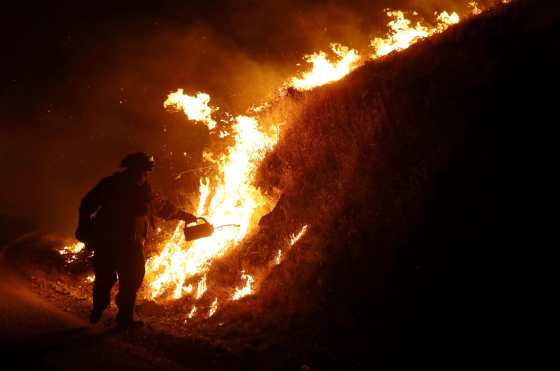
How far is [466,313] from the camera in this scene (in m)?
4.20

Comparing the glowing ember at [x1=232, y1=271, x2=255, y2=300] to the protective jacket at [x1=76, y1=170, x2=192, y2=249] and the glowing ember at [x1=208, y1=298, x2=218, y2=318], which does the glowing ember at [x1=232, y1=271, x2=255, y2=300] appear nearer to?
the glowing ember at [x1=208, y1=298, x2=218, y2=318]

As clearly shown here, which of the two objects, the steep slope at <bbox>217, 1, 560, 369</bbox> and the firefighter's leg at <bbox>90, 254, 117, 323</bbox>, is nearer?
the steep slope at <bbox>217, 1, 560, 369</bbox>

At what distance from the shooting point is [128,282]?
Answer: 6.04 meters

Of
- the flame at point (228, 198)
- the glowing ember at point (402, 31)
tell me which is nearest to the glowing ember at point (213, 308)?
the flame at point (228, 198)

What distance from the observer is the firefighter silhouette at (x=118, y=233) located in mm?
5906

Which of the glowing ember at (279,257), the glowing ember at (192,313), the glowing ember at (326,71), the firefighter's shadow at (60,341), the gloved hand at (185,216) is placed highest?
the glowing ember at (326,71)

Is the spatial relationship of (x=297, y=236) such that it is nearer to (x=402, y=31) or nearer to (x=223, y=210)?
(x=223, y=210)

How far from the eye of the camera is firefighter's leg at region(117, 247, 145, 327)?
5906 millimetres

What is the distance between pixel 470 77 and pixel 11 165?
38314mm

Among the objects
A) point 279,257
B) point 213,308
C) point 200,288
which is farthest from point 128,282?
point 279,257

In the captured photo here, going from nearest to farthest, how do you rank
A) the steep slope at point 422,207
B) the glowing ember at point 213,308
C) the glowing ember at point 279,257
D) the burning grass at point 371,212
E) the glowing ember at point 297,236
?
the steep slope at point 422,207
the burning grass at point 371,212
the glowing ember at point 213,308
the glowing ember at point 279,257
the glowing ember at point 297,236

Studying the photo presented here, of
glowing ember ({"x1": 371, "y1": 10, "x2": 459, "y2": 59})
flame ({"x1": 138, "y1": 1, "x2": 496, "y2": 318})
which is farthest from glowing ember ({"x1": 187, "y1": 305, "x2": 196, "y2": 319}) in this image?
glowing ember ({"x1": 371, "y1": 10, "x2": 459, "y2": 59})

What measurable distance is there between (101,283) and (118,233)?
0.71 metres

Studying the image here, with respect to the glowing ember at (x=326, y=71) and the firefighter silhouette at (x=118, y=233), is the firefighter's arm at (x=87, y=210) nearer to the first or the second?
the firefighter silhouette at (x=118, y=233)
